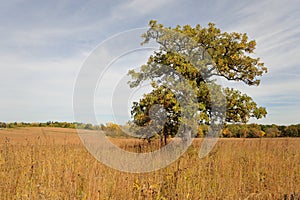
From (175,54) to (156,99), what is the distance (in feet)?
7.07

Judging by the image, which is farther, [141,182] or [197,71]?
[197,71]

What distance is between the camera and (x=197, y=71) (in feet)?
36.7

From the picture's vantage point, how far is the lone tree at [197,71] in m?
10.9

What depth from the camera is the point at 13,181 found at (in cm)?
483

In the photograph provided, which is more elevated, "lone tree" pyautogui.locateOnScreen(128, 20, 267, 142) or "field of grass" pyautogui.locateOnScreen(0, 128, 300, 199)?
"lone tree" pyautogui.locateOnScreen(128, 20, 267, 142)

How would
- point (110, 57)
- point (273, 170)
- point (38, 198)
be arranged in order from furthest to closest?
1. point (110, 57)
2. point (273, 170)
3. point (38, 198)

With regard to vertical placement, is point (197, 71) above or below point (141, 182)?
above

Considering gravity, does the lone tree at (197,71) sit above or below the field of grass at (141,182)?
above

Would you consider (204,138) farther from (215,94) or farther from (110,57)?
(110,57)

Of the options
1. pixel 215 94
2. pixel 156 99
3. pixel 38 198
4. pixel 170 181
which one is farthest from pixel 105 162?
pixel 215 94

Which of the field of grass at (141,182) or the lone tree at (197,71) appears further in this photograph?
the lone tree at (197,71)

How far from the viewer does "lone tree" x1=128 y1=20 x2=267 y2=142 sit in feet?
35.8

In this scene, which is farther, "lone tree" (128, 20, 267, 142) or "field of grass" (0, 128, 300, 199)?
"lone tree" (128, 20, 267, 142)

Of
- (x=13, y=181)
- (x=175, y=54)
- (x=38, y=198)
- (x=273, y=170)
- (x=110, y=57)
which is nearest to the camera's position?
(x=38, y=198)
